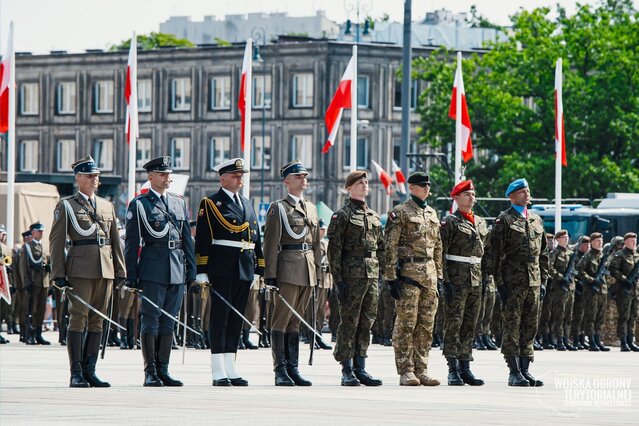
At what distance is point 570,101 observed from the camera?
2501 inches

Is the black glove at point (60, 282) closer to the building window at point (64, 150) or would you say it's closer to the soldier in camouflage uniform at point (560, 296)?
the soldier in camouflage uniform at point (560, 296)

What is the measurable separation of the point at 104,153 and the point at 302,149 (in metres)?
12.0

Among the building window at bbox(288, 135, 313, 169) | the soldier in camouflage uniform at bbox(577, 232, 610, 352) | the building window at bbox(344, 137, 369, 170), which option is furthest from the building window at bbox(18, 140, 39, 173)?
the soldier in camouflage uniform at bbox(577, 232, 610, 352)

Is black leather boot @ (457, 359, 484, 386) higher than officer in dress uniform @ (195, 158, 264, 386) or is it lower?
lower

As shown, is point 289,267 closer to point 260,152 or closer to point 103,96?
point 260,152

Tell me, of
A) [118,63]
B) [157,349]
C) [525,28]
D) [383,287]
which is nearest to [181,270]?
[157,349]

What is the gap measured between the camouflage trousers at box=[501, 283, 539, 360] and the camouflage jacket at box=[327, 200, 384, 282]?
55.9 inches

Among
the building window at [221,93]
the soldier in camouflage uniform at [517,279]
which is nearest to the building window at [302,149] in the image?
the building window at [221,93]

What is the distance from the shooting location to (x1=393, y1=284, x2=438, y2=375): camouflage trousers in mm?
16938

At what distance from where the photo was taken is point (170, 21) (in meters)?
116

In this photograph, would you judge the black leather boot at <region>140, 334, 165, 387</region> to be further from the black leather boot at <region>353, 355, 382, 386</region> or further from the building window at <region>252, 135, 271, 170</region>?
the building window at <region>252, 135, 271, 170</region>

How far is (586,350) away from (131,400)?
14914 millimetres

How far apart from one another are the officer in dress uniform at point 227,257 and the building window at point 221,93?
238 feet

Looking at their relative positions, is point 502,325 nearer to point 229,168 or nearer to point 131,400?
point 229,168
